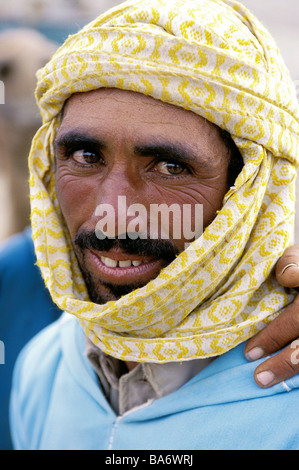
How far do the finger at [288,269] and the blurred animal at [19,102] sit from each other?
2.77 metres

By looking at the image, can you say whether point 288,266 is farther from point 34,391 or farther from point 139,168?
point 34,391

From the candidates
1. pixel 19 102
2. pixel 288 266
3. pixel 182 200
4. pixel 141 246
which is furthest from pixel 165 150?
pixel 19 102

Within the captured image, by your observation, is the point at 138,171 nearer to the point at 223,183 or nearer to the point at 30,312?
the point at 223,183

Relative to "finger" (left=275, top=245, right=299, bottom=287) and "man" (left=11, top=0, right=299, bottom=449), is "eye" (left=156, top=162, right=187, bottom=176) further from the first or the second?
"finger" (left=275, top=245, right=299, bottom=287)

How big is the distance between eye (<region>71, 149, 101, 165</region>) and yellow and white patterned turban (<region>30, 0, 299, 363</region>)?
0.25 meters

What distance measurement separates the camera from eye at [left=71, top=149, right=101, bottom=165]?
196cm

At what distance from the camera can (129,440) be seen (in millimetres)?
1998

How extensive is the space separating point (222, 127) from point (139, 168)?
0.35 meters

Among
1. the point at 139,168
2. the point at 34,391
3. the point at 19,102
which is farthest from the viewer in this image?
the point at 19,102

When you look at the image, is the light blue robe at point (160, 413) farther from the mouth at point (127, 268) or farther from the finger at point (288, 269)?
the mouth at point (127, 268)

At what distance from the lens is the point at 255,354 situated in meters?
1.83

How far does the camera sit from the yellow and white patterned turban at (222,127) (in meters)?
1.74

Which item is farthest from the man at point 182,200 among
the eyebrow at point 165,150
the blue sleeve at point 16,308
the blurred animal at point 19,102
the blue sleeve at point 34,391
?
the blurred animal at point 19,102
